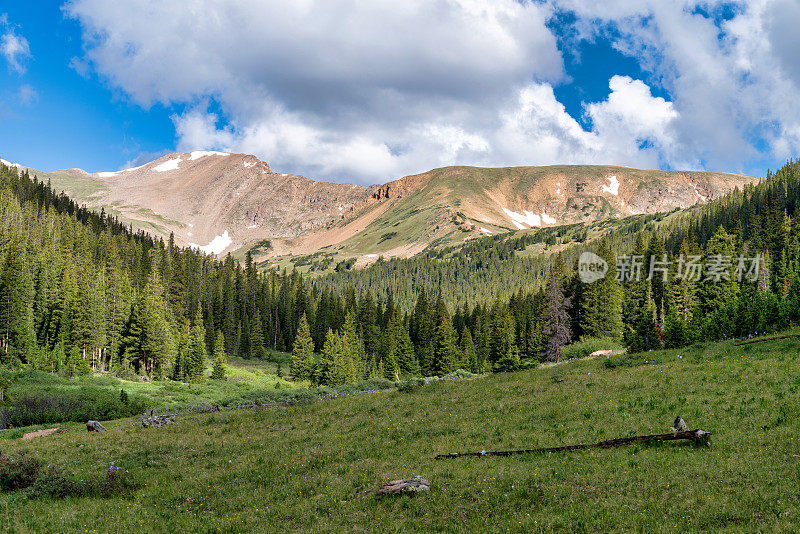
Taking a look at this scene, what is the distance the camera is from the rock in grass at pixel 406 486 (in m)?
14.3

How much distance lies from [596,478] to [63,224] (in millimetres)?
165602

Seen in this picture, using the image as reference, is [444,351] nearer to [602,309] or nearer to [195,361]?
[602,309]

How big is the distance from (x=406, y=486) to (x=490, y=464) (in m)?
3.57

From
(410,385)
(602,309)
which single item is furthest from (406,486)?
(602,309)

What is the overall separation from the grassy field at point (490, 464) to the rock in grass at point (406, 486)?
341mm

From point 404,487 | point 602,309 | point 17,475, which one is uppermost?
point 602,309

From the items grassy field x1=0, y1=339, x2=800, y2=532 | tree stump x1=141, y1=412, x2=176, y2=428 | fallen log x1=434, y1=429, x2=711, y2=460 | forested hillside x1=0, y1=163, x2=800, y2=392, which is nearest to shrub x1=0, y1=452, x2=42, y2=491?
grassy field x1=0, y1=339, x2=800, y2=532

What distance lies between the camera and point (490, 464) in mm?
16344

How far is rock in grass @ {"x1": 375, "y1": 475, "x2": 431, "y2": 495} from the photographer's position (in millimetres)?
14328

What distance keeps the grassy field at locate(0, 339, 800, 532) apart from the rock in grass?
13.4 inches

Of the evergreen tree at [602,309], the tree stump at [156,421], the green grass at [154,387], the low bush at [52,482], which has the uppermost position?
the evergreen tree at [602,309]

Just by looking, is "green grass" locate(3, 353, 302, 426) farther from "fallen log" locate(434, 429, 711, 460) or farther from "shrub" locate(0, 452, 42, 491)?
"fallen log" locate(434, 429, 711, 460)

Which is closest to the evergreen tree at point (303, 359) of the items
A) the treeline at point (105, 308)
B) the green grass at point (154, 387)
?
the green grass at point (154, 387)

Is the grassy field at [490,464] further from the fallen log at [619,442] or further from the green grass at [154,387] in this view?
the green grass at [154,387]
